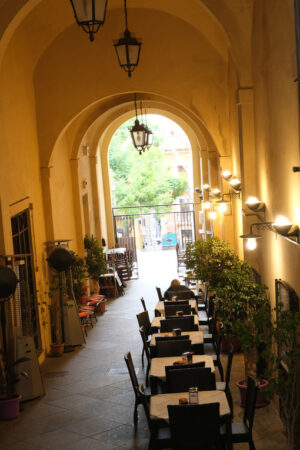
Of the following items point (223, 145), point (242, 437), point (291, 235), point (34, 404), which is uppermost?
point (223, 145)

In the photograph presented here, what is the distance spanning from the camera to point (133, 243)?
77.9 feet

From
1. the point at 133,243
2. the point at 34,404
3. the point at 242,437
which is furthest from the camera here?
the point at 133,243

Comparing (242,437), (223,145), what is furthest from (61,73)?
(242,437)

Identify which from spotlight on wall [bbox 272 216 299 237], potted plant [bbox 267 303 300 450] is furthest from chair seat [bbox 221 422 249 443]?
spotlight on wall [bbox 272 216 299 237]

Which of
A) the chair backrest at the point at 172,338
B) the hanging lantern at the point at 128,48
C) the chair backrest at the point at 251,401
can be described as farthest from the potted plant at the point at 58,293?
the chair backrest at the point at 251,401

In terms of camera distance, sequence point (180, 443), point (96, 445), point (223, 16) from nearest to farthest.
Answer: point (180, 443) → point (96, 445) → point (223, 16)

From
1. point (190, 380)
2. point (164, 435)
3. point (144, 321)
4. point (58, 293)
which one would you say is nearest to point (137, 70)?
Answer: point (58, 293)

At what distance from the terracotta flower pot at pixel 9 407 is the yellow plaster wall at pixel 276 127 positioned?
4.03 metres

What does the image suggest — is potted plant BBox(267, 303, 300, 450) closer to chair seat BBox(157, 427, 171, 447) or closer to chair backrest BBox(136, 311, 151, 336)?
chair seat BBox(157, 427, 171, 447)

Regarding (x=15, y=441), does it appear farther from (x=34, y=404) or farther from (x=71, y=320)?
(x=71, y=320)

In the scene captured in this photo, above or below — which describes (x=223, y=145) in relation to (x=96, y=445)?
above

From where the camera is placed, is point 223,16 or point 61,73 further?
point 61,73

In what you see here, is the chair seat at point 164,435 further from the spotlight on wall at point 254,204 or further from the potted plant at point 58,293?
the potted plant at point 58,293

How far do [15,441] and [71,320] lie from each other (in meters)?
4.89
